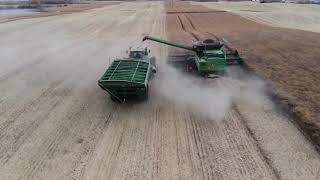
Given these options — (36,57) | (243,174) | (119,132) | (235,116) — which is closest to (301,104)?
(235,116)

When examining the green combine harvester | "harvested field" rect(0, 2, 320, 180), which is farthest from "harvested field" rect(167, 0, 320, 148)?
the green combine harvester

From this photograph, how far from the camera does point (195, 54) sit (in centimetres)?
2111

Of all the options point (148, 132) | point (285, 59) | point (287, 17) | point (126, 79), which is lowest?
point (287, 17)

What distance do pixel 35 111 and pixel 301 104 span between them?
10508 millimetres

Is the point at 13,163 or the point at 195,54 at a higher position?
the point at 195,54

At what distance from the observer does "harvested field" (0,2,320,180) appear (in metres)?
11.3

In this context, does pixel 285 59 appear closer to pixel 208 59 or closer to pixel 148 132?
pixel 208 59

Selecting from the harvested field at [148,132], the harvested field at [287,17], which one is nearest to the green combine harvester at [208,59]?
the harvested field at [148,132]

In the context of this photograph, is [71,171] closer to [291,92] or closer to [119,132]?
[119,132]

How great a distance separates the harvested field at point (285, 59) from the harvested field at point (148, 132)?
767mm

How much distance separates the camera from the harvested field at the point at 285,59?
15.3 metres

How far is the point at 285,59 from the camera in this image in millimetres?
23812

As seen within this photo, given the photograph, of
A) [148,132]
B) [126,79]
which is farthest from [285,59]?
[148,132]

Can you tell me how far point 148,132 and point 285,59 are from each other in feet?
43.2
